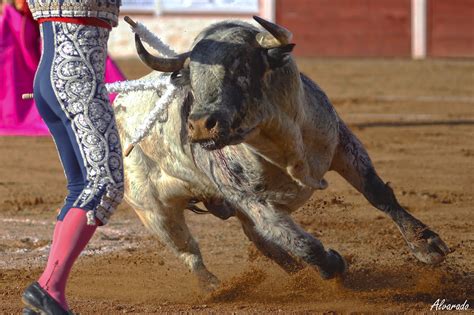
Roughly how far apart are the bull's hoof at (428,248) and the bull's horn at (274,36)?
1050mm

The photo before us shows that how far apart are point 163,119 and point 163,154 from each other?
7.8 inches

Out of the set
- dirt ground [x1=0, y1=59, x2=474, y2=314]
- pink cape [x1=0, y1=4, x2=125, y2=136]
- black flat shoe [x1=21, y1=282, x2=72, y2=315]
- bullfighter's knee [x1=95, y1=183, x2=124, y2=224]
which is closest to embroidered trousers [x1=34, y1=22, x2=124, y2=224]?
bullfighter's knee [x1=95, y1=183, x2=124, y2=224]

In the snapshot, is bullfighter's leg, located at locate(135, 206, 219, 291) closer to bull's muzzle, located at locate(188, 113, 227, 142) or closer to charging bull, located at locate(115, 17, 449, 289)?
charging bull, located at locate(115, 17, 449, 289)

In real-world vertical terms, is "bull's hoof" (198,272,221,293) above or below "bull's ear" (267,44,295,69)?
below

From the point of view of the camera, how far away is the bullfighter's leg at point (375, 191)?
4.59 metres

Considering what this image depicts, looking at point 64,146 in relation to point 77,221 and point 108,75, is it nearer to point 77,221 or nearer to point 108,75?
point 77,221

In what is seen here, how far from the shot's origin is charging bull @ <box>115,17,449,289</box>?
13.3 ft

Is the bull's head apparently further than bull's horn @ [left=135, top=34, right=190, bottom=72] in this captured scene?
No

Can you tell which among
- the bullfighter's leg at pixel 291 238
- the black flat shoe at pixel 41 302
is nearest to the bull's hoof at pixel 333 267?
the bullfighter's leg at pixel 291 238

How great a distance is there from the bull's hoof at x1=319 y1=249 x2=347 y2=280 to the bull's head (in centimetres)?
68

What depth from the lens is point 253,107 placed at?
4105 mm

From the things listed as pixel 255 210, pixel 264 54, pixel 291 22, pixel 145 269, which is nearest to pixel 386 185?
pixel 255 210

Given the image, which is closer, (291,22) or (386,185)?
(386,185)

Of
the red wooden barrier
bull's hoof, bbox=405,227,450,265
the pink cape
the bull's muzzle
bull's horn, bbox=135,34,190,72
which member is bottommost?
the red wooden barrier
